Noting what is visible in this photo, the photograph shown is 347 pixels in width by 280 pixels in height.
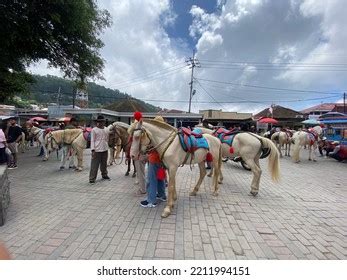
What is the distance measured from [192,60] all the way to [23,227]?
3301 cm

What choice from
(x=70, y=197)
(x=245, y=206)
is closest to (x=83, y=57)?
(x=70, y=197)

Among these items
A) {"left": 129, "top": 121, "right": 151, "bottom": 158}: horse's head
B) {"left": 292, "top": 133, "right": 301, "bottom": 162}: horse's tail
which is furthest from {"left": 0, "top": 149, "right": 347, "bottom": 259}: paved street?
{"left": 292, "top": 133, "right": 301, "bottom": 162}: horse's tail

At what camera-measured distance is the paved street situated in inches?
118

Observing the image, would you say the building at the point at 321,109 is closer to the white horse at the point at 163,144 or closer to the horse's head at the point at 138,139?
the white horse at the point at 163,144

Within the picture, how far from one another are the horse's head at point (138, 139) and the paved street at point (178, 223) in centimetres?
110

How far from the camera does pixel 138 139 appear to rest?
13.5ft

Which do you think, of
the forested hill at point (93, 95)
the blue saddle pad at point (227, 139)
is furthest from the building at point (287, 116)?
the blue saddle pad at point (227, 139)

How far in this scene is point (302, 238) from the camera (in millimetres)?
3414

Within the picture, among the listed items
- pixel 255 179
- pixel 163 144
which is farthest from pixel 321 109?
pixel 163 144

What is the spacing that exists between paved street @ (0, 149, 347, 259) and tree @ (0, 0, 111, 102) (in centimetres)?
563

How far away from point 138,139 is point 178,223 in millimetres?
1521

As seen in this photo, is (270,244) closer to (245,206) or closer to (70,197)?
(245,206)

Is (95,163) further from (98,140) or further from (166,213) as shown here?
(166,213)
